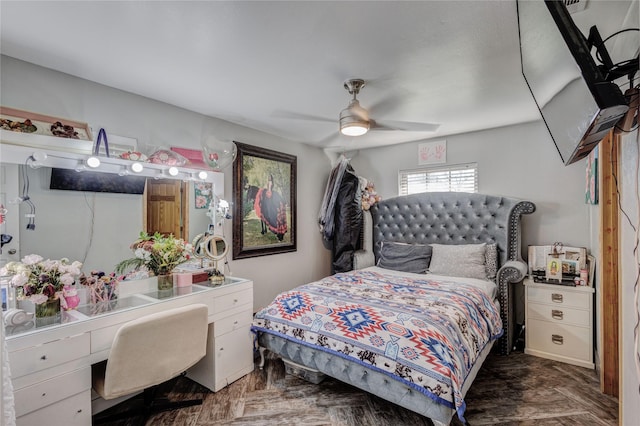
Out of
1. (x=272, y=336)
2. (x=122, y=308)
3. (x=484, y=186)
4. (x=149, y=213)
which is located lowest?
(x=272, y=336)

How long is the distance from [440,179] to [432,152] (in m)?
0.37

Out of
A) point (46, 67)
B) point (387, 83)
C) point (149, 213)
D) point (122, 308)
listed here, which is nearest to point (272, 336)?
point (122, 308)

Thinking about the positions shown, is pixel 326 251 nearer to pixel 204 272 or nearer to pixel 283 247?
pixel 283 247

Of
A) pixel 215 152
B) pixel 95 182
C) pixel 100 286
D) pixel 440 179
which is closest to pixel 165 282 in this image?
pixel 100 286

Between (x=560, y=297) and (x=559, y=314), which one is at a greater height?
(x=560, y=297)

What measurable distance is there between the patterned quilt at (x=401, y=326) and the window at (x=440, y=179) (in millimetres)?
1507

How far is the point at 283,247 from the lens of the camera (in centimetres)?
388

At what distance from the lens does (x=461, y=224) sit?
3.67 meters

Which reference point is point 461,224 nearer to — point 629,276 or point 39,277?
point 629,276

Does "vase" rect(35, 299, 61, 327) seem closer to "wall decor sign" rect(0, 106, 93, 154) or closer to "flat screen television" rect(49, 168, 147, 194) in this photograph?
"flat screen television" rect(49, 168, 147, 194)

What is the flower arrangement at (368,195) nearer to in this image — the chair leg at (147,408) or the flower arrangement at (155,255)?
the flower arrangement at (155,255)

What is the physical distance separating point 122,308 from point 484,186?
12.6ft

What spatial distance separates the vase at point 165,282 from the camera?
2373mm

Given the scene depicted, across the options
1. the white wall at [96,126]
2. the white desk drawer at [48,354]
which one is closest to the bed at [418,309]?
the white desk drawer at [48,354]
